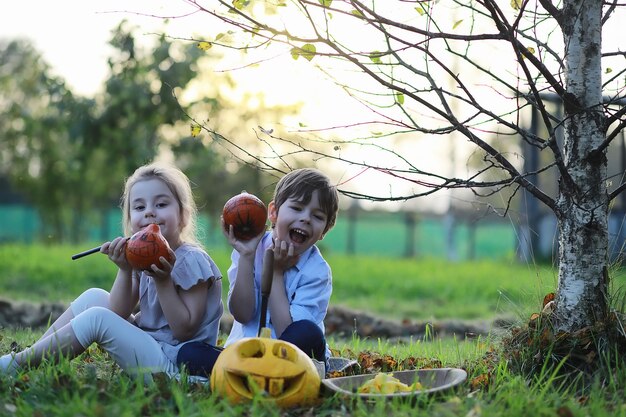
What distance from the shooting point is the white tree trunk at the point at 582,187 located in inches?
160

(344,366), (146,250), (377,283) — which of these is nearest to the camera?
(146,250)

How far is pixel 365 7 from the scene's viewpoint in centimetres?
367

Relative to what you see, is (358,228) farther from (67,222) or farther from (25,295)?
(25,295)

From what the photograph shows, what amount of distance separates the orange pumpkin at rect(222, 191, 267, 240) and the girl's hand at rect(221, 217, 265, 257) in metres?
0.01

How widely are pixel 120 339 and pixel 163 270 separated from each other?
0.38m

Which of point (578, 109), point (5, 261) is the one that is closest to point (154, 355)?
point (578, 109)

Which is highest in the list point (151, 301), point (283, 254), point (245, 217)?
point (245, 217)

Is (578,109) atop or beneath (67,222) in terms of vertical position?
atop

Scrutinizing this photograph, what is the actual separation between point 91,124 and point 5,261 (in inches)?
107

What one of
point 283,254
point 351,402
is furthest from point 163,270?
point 351,402

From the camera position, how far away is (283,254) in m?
4.01

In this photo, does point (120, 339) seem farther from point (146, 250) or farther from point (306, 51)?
point (306, 51)

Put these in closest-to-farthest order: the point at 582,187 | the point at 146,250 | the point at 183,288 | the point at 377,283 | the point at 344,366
→ the point at 146,250, the point at 183,288, the point at 582,187, the point at 344,366, the point at 377,283

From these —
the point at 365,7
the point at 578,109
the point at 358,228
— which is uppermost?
the point at 365,7
